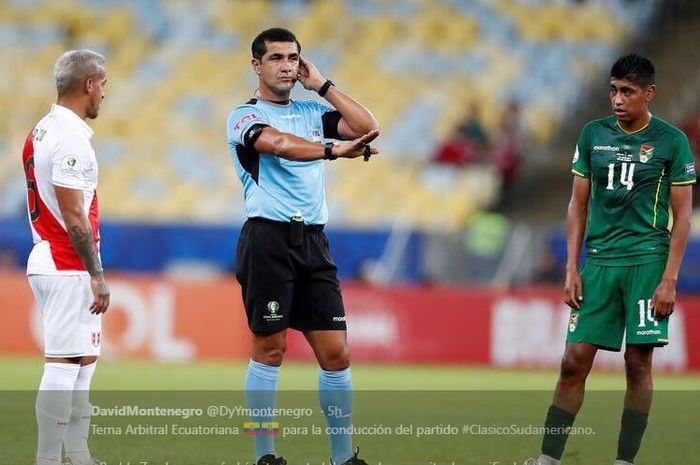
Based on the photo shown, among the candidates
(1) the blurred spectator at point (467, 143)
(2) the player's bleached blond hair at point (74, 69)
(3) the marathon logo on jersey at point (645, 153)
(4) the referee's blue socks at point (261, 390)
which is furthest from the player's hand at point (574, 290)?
(1) the blurred spectator at point (467, 143)

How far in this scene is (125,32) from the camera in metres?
24.4

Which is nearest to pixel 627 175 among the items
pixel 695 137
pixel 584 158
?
pixel 584 158

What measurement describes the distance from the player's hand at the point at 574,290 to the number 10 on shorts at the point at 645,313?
0.33 meters

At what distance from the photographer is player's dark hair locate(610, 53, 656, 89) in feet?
24.0

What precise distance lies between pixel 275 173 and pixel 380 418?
Answer: 3.64 m

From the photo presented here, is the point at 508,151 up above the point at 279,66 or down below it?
above

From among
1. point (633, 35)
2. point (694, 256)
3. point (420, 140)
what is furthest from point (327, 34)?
point (694, 256)

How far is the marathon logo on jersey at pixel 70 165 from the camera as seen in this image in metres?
6.84

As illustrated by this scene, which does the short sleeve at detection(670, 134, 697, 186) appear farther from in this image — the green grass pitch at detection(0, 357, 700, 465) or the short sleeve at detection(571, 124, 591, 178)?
the green grass pitch at detection(0, 357, 700, 465)

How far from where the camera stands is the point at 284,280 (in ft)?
24.2

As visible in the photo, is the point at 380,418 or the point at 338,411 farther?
the point at 380,418

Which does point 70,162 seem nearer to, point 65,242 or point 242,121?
point 65,242

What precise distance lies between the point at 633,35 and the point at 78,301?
57.6 feet

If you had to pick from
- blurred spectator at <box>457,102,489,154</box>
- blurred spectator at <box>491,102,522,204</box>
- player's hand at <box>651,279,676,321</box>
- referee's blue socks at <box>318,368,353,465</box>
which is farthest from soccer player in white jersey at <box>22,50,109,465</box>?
blurred spectator at <box>457,102,489,154</box>
